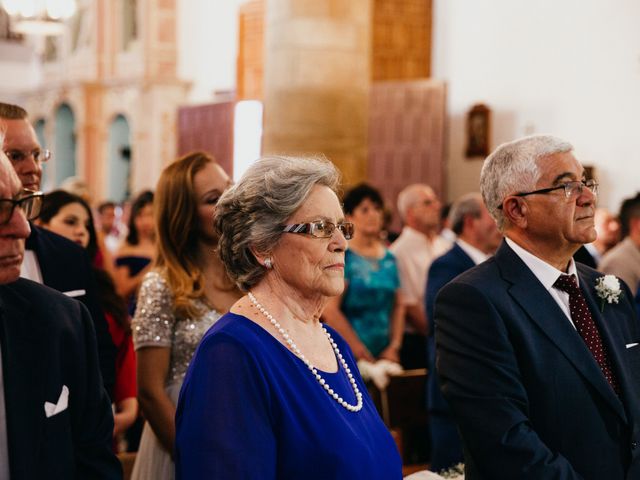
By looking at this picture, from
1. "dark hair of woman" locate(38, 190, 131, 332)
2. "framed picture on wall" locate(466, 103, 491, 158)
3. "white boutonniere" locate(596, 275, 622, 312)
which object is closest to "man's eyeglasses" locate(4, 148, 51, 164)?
"dark hair of woman" locate(38, 190, 131, 332)

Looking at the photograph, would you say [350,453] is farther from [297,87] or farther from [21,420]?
[297,87]

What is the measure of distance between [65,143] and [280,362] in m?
19.6

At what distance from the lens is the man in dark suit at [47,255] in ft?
9.80

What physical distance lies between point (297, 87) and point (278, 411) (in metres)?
8.05

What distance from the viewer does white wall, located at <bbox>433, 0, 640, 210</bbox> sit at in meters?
9.62

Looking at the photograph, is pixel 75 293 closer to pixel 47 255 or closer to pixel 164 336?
pixel 47 255

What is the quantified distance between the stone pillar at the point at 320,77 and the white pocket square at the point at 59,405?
7.82 meters

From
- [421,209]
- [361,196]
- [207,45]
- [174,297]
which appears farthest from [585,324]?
[207,45]

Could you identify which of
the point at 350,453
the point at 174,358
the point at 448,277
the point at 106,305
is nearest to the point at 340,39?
the point at 448,277

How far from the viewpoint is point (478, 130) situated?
1136 centimetres

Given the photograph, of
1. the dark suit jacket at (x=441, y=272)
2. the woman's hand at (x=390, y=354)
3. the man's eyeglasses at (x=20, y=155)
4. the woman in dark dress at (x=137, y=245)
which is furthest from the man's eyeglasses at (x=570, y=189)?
the woman in dark dress at (x=137, y=245)

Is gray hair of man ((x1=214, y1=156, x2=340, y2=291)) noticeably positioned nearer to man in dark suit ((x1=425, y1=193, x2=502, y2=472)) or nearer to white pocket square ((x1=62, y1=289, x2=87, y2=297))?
white pocket square ((x1=62, y1=289, x2=87, y2=297))

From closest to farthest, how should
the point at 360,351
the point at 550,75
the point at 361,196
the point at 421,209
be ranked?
the point at 360,351 → the point at 361,196 → the point at 421,209 → the point at 550,75

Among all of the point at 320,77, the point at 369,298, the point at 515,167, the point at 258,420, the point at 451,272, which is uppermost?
the point at 320,77
